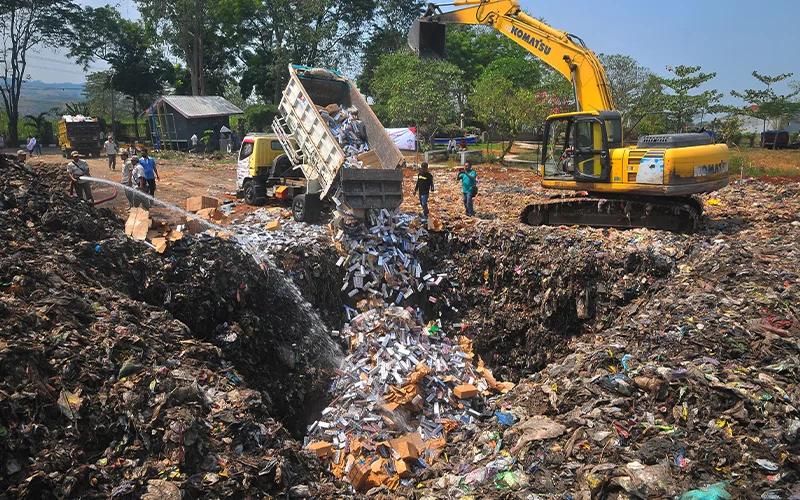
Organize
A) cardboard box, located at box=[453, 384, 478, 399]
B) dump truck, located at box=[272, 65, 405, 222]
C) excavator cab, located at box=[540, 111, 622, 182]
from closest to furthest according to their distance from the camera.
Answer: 1. cardboard box, located at box=[453, 384, 478, 399]
2. dump truck, located at box=[272, 65, 405, 222]
3. excavator cab, located at box=[540, 111, 622, 182]

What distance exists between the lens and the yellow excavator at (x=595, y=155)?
9336mm

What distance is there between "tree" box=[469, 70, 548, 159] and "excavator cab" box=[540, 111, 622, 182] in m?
14.2

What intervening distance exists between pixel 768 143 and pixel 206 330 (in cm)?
3146

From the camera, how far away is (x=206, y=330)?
7.64 m

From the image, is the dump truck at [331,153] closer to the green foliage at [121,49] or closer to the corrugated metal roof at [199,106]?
the corrugated metal roof at [199,106]

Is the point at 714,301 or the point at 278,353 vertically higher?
the point at 714,301

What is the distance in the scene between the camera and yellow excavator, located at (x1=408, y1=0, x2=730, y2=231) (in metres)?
9.34

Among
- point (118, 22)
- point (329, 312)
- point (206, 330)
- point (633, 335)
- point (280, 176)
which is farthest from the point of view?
point (118, 22)

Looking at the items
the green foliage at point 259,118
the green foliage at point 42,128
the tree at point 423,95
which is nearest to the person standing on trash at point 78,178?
the tree at point 423,95

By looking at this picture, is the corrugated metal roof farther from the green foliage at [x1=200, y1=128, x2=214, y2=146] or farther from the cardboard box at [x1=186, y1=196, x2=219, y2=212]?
the cardboard box at [x1=186, y1=196, x2=219, y2=212]

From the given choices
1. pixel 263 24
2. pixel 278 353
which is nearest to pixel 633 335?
pixel 278 353

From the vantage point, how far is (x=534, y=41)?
11117 millimetres

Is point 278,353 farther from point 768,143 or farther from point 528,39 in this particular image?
point 768,143

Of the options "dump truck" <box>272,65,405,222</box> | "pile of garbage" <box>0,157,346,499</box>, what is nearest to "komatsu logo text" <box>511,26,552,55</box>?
"dump truck" <box>272,65,405,222</box>
